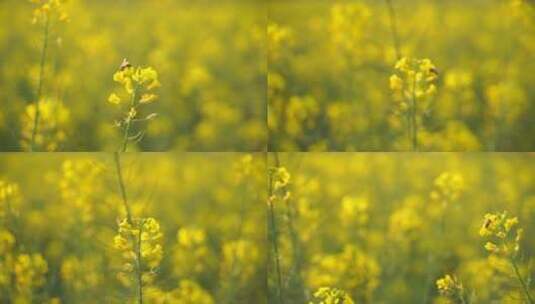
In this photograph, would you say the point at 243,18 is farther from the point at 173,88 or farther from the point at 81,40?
the point at 81,40

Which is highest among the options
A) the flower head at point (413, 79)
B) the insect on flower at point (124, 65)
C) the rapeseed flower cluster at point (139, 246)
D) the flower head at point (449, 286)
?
the insect on flower at point (124, 65)

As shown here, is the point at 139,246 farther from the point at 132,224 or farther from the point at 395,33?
the point at 395,33

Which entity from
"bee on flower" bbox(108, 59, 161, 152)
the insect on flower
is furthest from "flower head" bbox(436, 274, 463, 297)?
the insect on flower

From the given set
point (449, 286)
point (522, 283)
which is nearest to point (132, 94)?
point (449, 286)

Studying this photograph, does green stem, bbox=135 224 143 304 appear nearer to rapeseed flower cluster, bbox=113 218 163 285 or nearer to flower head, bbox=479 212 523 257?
rapeseed flower cluster, bbox=113 218 163 285

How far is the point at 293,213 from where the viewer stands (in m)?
2.70

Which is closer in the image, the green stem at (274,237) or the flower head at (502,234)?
the flower head at (502,234)

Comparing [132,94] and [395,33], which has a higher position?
[395,33]

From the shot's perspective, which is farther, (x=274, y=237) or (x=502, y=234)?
(x=274, y=237)

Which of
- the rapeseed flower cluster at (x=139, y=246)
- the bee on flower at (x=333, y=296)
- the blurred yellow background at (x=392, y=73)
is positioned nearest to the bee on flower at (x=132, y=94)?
the rapeseed flower cluster at (x=139, y=246)

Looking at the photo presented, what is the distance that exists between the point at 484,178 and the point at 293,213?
55 cm

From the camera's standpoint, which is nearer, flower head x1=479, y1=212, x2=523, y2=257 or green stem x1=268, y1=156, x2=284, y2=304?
flower head x1=479, y1=212, x2=523, y2=257

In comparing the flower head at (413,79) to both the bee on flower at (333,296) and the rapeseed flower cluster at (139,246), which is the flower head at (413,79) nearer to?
the bee on flower at (333,296)

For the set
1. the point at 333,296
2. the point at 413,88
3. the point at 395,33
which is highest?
the point at 395,33
